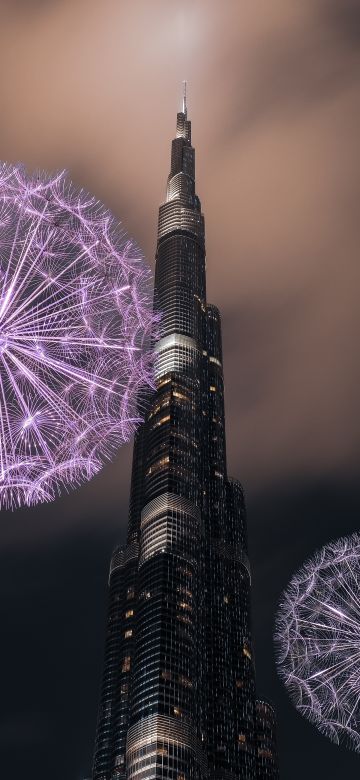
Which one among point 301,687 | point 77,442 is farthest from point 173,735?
point 77,442

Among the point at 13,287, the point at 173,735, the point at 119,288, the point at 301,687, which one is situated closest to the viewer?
the point at 13,287

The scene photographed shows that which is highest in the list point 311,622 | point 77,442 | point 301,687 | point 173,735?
point 173,735

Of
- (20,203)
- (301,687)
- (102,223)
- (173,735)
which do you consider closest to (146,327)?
(102,223)

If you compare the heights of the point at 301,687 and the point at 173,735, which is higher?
the point at 173,735

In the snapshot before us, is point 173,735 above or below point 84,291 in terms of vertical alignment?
above

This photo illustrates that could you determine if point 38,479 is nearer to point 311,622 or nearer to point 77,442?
point 77,442

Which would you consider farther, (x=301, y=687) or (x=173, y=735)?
(x=173, y=735)

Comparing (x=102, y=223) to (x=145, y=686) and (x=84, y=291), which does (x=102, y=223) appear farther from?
(x=145, y=686)

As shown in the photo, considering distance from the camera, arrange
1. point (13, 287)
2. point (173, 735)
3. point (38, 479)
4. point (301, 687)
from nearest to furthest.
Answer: point (13, 287) < point (38, 479) < point (301, 687) < point (173, 735)

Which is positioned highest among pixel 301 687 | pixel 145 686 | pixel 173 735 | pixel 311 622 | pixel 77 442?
pixel 145 686
